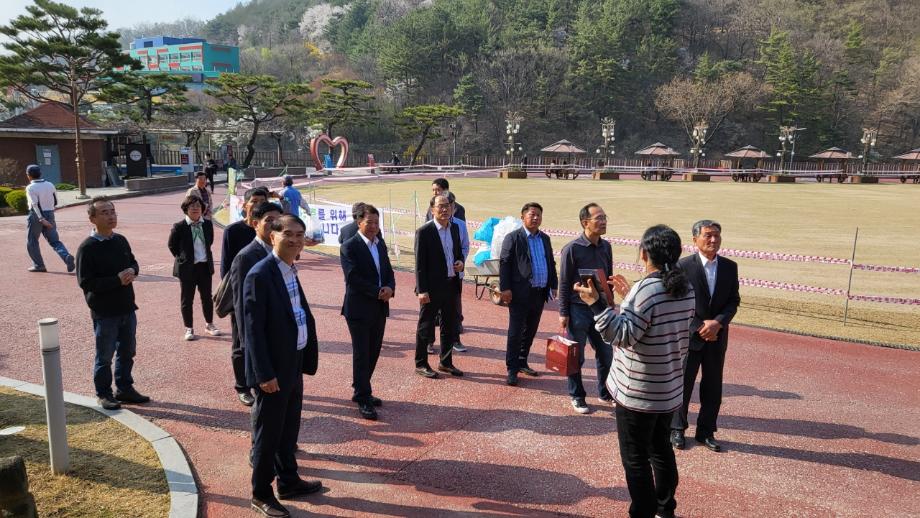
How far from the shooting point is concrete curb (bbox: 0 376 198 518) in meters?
4.05

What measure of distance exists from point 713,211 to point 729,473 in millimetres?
21682

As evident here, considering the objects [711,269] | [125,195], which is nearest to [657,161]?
[125,195]

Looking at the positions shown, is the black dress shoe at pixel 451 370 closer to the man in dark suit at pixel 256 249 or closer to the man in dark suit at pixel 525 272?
the man in dark suit at pixel 525 272

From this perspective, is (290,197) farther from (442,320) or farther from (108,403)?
(108,403)

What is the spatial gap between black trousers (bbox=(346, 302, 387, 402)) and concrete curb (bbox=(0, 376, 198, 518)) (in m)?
1.60

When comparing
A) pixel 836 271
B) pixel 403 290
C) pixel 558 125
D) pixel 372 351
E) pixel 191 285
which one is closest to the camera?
pixel 372 351

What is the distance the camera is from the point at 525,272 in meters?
6.22

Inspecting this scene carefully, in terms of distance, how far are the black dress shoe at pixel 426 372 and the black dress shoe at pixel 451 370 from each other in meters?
0.14

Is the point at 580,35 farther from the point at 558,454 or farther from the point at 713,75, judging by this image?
the point at 558,454

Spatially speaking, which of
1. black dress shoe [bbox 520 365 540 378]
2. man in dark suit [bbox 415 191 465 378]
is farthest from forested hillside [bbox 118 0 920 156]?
black dress shoe [bbox 520 365 540 378]

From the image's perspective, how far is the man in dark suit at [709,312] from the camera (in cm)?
498

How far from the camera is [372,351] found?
18.6 ft

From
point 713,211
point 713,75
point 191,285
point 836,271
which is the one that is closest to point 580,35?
point 713,75

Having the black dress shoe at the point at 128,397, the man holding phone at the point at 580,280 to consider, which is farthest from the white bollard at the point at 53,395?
the man holding phone at the point at 580,280
